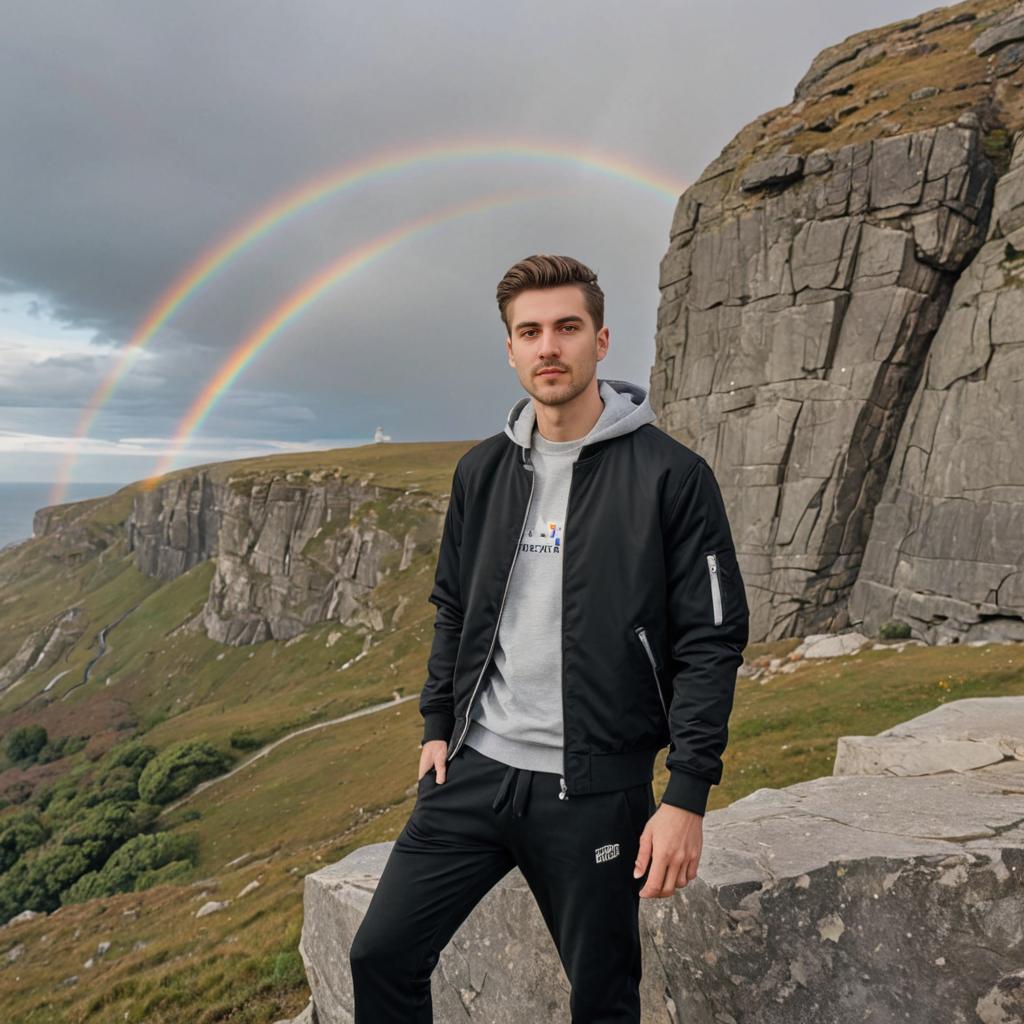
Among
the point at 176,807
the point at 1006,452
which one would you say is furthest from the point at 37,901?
the point at 1006,452

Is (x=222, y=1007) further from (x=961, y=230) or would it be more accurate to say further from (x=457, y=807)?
(x=961, y=230)

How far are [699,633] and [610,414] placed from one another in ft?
5.64

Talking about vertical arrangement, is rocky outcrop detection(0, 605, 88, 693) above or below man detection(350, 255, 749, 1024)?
below

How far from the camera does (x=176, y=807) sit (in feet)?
229

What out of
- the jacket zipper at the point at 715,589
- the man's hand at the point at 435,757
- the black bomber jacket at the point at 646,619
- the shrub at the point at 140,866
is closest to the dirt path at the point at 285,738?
the shrub at the point at 140,866

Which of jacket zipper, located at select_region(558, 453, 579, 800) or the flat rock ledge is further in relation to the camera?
the flat rock ledge

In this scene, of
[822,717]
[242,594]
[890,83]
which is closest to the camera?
[822,717]

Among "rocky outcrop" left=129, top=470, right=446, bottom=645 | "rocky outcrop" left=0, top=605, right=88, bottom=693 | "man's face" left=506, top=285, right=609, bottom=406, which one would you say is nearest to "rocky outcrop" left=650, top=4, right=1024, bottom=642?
"man's face" left=506, top=285, right=609, bottom=406

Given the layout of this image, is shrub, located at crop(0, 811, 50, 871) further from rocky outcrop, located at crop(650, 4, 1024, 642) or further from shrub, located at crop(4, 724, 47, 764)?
rocky outcrop, located at crop(650, 4, 1024, 642)

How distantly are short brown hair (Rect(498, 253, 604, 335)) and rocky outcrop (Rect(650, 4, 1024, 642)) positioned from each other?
43.2 m

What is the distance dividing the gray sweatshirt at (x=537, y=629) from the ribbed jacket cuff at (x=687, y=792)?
802mm

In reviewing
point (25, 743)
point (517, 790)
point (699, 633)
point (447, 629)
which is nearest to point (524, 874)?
point (517, 790)

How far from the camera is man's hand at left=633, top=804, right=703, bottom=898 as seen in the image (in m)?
4.07

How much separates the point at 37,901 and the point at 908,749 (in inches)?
3061
